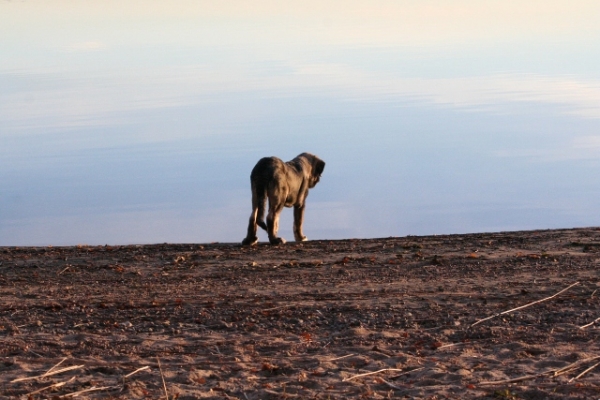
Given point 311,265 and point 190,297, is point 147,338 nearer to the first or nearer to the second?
point 190,297

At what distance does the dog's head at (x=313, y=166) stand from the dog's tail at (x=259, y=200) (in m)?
2.09

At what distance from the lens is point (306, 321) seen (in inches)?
384

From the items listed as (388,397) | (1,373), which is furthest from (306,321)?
(1,373)

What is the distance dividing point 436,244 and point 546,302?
445 cm

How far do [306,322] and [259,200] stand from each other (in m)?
6.80

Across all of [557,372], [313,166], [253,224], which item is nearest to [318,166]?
[313,166]

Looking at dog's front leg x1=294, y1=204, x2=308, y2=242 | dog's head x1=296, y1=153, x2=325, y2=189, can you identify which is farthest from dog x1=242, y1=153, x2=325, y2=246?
dog's head x1=296, y1=153, x2=325, y2=189

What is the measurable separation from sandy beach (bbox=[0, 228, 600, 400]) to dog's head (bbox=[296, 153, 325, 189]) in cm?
A: 396

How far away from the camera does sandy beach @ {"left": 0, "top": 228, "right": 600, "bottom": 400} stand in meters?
7.69

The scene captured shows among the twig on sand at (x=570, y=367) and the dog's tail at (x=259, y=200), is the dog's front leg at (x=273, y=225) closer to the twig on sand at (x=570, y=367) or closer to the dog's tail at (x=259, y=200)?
the dog's tail at (x=259, y=200)

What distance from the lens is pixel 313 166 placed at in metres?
18.7

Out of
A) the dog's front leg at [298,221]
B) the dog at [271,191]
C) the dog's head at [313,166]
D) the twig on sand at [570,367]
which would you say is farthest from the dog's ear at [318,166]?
the twig on sand at [570,367]

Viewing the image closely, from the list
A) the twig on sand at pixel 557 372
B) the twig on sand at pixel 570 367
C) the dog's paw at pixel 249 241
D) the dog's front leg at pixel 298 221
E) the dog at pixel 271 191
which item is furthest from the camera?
the dog's front leg at pixel 298 221

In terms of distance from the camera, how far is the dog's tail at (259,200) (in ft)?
53.5
